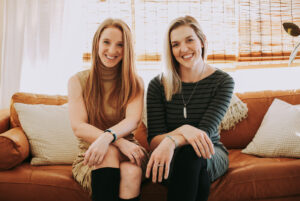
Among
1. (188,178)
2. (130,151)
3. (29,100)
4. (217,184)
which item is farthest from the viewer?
(29,100)

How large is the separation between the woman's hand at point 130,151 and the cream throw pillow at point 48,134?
0.47 metres

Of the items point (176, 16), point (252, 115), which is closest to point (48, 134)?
point (252, 115)

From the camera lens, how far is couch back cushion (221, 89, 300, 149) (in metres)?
1.85

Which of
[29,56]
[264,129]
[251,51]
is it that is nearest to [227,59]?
[251,51]

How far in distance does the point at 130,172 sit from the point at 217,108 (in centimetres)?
54

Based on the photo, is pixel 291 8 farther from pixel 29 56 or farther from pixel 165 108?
pixel 29 56

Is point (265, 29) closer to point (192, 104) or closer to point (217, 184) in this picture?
point (192, 104)

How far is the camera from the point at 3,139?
141cm

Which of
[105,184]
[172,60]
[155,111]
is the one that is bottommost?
[105,184]

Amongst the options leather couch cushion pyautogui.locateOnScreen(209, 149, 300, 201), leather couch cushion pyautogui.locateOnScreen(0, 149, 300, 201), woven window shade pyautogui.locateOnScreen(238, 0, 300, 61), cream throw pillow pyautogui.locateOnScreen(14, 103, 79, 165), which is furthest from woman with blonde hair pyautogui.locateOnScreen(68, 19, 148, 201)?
woven window shade pyautogui.locateOnScreen(238, 0, 300, 61)

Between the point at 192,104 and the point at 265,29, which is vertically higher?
the point at 265,29

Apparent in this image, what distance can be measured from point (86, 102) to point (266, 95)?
129 centimetres

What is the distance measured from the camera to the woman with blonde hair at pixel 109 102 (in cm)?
124

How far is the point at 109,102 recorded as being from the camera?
4.78 ft
